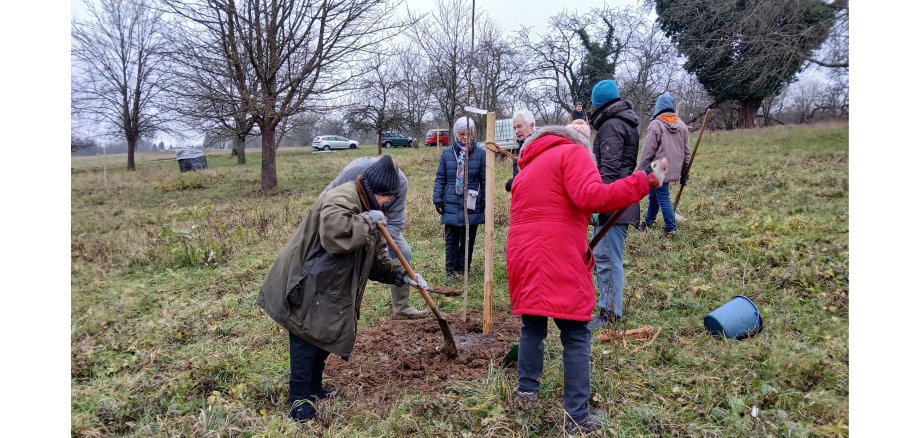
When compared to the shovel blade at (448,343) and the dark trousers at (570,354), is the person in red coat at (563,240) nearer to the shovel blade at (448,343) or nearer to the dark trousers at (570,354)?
the dark trousers at (570,354)

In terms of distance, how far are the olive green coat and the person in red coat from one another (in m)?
0.79

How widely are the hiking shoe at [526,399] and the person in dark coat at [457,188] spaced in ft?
8.58

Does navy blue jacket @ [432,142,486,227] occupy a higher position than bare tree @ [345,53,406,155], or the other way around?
bare tree @ [345,53,406,155]

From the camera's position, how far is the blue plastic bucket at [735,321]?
3662 mm

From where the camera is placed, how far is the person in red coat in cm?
247

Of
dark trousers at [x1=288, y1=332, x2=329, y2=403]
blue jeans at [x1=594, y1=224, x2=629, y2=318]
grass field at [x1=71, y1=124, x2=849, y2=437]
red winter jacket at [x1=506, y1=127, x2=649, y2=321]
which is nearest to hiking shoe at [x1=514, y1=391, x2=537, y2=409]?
grass field at [x1=71, y1=124, x2=849, y2=437]

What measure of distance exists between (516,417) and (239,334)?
2.55 metres

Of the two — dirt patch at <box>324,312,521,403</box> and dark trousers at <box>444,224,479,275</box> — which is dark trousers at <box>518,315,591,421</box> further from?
dark trousers at <box>444,224,479,275</box>

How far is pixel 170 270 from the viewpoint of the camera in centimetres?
639

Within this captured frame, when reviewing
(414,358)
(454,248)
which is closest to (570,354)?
(414,358)

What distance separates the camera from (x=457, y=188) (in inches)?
215

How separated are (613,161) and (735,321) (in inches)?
53.6

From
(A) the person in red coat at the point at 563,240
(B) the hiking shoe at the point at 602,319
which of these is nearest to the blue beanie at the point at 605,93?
(A) the person in red coat at the point at 563,240

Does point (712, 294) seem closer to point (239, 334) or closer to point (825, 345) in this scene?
point (825, 345)
